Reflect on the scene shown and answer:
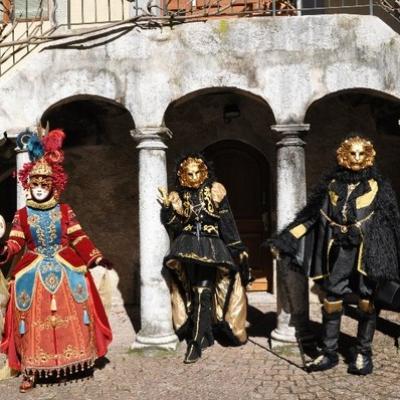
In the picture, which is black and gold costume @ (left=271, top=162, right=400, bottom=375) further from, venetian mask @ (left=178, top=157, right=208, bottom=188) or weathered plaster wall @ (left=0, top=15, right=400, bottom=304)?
venetian mask @ (left=178, top=157, right=208, bottom=188)

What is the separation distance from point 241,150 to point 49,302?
449 centimetres

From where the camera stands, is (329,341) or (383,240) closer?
(383,240)

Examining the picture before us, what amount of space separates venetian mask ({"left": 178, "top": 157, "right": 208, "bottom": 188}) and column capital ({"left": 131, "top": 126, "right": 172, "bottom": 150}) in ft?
1.22

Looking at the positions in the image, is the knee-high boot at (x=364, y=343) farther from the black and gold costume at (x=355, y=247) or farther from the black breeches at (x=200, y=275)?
the black breeches at (x=200, y=275)

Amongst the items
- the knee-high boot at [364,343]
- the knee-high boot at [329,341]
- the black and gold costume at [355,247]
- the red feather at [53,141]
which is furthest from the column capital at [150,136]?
the knee-high boot at [364,343]

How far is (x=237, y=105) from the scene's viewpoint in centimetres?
815

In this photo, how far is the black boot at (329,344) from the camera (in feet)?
17.7

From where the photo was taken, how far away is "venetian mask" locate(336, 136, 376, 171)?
208 inches

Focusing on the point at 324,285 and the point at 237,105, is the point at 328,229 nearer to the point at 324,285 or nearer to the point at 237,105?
the point at 324,285

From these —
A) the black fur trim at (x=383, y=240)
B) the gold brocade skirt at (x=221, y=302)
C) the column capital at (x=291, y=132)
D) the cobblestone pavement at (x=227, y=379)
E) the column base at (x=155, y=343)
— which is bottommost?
the cobblestone pavement at (x=227, y=379)

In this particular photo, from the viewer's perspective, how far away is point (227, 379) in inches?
207

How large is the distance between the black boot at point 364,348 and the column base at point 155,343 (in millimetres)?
2038

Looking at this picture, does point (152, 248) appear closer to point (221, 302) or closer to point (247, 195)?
point (221, 302)

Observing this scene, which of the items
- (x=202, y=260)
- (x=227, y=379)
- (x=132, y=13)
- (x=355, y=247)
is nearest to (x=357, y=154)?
(x=355, y=247)
